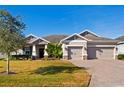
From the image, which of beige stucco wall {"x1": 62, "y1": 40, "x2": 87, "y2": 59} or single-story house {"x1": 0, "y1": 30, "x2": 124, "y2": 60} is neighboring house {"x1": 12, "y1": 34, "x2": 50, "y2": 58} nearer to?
single-story house {"x1": 0, "y1": 30, "x2": 124, "y2": 60}

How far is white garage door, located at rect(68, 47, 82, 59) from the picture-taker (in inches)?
1348

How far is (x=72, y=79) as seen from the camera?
582 inches

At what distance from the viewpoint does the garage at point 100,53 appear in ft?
115

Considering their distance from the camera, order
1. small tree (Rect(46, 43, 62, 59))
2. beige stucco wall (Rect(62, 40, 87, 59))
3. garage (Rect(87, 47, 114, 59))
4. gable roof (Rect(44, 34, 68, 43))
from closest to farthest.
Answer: small tree (Rect(46, 43, 62, 59))
beige stucco wall (Rect(62, 40, 87, 59))
garage (Rect(87, 47, 114, 59))
gable roof (Rect(44, 34, 68, 43))

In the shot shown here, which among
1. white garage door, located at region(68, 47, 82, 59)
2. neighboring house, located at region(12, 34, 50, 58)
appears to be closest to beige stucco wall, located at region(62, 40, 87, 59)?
white garage door, located at region(68, 47, 82, 59)

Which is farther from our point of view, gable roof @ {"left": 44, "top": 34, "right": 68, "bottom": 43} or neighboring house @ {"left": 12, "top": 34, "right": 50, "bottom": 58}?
gable roof @ {"left": 44, "top": 34, "right": 68, "bottom": 43}

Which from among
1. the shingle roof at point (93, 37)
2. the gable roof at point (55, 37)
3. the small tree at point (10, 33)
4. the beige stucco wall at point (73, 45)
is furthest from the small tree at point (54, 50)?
the small tree at point (10, 33)

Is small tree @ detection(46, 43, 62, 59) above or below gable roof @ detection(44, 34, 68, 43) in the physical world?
below

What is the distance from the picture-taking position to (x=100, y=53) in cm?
3503

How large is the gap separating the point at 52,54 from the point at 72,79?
17690 mm

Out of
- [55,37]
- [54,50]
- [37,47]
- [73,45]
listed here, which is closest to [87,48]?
[73,45]

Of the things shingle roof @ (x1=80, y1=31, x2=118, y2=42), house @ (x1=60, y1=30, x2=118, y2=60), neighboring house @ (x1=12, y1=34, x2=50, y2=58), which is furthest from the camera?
shingle roof @ (x1=80, y1=31, x2=118, y2=42)
